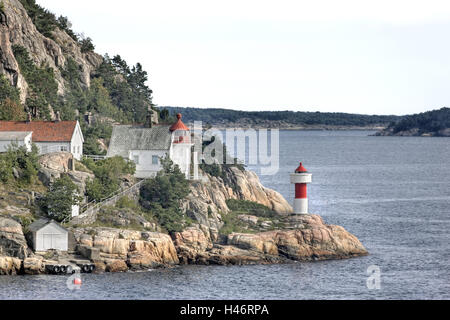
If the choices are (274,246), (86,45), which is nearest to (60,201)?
(274,246)

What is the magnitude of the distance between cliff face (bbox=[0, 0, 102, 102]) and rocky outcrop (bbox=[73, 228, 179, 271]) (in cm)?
3057

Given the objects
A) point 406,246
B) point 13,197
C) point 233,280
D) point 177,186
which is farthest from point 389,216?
point 13,197

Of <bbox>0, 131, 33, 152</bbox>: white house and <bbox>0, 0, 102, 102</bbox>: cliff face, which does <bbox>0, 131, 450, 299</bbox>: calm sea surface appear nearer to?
<bbox>0, 131, 33, 152</bbox>: white house

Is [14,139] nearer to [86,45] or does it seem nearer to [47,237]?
[47,237]

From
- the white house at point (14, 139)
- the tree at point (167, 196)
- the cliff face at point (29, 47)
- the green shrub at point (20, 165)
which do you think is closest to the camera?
the green shrub at point (20, 165)

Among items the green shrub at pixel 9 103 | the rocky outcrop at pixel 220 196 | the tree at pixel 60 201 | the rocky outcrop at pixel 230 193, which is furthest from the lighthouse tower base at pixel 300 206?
the green shrub at pixel 9 103

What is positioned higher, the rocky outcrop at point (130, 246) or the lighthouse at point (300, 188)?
the lighthouse at point (300, 188)

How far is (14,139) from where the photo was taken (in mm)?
84375

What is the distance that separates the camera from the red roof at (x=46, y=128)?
284ft

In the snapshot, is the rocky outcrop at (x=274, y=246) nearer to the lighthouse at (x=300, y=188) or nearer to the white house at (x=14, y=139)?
the lighthouse at (x=300, y=188)

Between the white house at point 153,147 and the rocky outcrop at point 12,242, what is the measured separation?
18.3m

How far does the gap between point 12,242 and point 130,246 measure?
340 inches

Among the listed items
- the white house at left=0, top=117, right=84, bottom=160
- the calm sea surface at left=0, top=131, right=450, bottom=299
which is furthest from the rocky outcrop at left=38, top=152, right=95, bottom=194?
the calm sea surface at left=0, top=131, right=450, bottom=299
